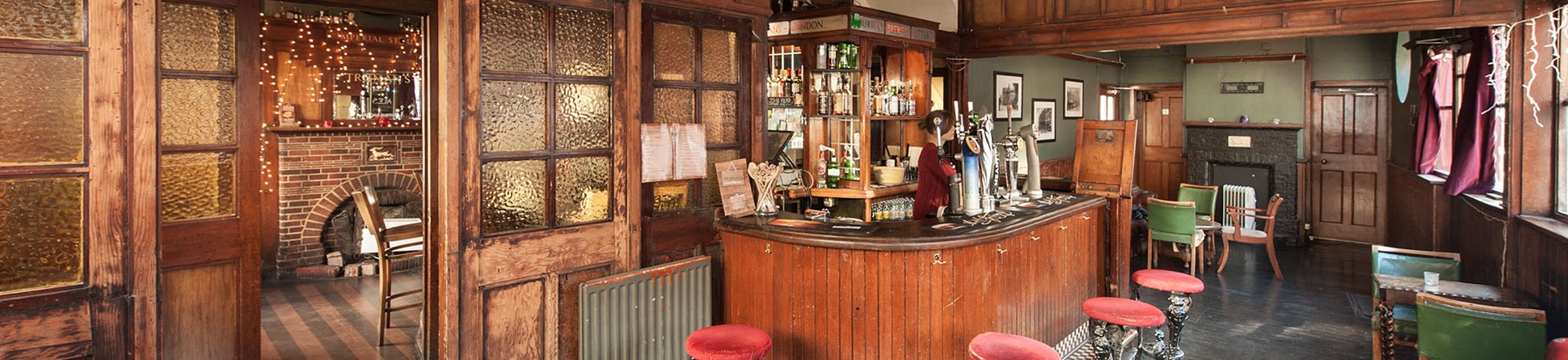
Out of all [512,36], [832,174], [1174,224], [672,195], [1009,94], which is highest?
[1009,94]

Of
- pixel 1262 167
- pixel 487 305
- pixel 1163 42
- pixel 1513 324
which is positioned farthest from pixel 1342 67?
pixel 487 305

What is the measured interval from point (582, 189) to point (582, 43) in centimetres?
71

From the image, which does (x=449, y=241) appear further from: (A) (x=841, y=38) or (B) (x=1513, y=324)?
(B) (x=1513, y=324)

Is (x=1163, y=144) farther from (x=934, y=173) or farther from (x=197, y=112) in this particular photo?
(x=197, y=112)

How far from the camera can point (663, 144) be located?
443 centimetres

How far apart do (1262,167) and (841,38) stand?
6335 mm

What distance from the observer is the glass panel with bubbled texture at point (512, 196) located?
150 inches

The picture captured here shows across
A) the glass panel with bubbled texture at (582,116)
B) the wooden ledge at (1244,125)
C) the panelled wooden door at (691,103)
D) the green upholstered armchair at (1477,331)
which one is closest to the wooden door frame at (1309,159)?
the wooden ledge at (1244,125)

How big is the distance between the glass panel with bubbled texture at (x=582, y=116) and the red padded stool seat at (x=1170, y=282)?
3.10m

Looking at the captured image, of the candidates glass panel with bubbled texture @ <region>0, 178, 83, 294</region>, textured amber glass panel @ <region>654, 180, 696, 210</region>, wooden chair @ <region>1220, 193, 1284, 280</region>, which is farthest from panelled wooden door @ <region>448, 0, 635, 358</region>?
wooden chair @ <region>1220, 193, 1284, 280</region>

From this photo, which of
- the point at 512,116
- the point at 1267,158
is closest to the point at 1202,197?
the point at 1267,158

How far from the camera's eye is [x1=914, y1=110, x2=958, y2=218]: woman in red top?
4891 millimetres

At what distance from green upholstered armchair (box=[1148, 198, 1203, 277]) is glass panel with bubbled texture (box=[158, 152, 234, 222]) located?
709 cm

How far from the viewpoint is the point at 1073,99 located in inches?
458
